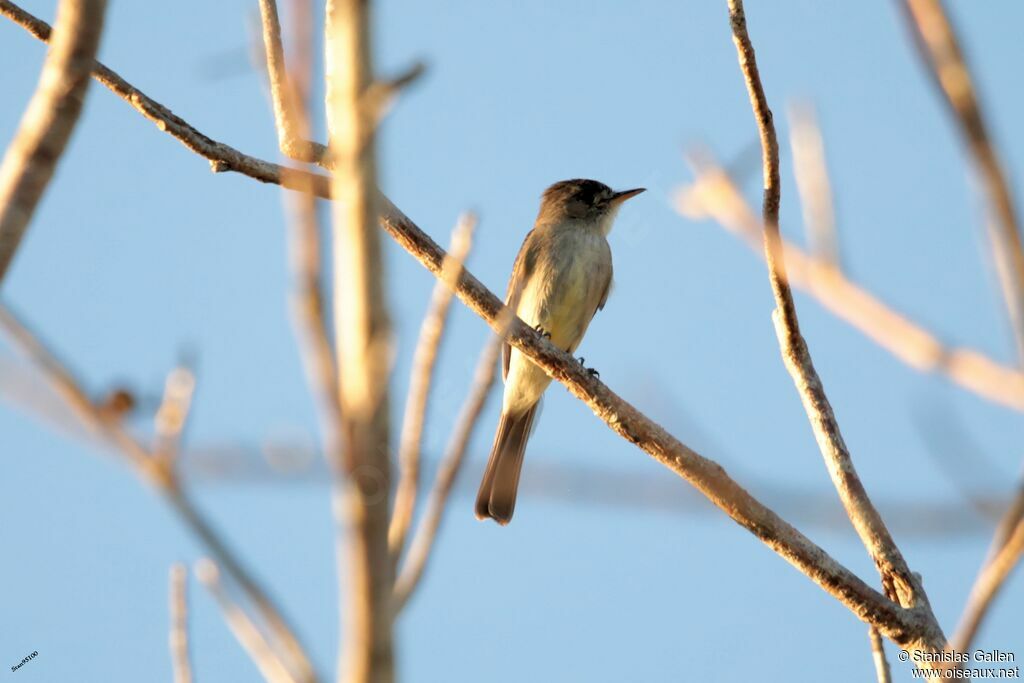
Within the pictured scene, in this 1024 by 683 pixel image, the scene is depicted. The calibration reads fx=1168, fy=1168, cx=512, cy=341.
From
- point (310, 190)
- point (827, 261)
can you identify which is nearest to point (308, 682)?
point (310, 190)

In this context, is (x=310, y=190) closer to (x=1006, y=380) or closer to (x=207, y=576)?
(x=1006, y=380)

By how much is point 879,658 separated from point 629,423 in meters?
1.59

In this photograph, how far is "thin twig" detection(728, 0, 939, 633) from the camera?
414 cm

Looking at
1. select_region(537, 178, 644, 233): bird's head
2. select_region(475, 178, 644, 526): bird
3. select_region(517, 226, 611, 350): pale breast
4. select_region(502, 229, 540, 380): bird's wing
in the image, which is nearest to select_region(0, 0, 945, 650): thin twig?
select_region(475, 178, 644, 526): bird

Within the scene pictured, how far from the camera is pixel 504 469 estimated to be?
8.40m

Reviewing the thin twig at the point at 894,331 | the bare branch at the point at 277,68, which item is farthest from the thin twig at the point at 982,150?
the bare branch at the point at 277,68

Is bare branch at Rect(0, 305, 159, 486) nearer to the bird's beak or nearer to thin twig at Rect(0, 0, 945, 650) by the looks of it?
thin twig at Rect(0, 0, 945, 650)

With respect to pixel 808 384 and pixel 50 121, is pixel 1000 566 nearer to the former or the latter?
pixel 50 121

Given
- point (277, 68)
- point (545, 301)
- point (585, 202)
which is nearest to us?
point (277, 68)

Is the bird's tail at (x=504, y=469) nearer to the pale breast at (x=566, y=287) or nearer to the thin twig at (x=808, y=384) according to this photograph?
the pale breast at (x=566, y=287)

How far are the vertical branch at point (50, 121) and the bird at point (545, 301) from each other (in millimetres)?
6469

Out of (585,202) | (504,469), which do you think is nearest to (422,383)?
(504,469)

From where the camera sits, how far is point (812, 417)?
15.7ft

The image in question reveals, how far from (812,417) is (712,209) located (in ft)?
6.57
